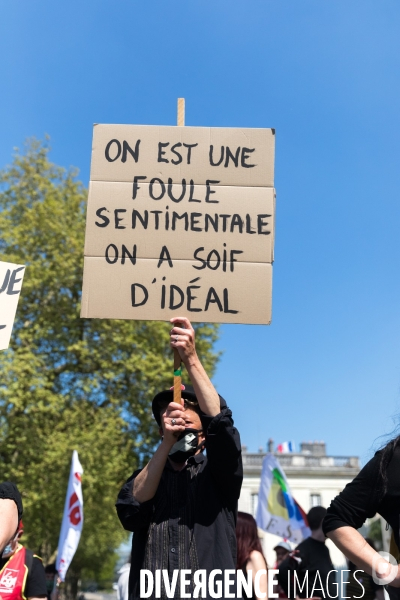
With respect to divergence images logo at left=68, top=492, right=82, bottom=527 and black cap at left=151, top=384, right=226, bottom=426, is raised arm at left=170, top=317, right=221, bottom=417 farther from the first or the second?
divergence images logo at left=68, top=492, right=82, bottom=527

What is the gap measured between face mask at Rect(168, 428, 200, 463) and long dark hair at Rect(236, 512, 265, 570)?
5.13 ft

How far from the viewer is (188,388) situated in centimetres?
336

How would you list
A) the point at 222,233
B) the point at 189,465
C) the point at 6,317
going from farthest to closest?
the point at 6,317 < the point at 222,233 < the point at 189,465

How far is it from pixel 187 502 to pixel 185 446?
228 millimetres

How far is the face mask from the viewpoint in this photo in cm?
313

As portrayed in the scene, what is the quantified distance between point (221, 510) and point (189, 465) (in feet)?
0.84

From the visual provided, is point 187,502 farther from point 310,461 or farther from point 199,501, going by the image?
point 310,461

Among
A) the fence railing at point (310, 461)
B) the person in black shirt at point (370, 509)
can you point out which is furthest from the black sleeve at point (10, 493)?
the fence railing at point (310, 461)

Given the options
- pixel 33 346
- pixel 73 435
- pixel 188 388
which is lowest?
pixel 188 388

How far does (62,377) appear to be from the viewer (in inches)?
868

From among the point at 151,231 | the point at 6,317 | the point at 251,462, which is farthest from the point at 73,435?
the point at 251,462

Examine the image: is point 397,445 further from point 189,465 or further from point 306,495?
point 306,495

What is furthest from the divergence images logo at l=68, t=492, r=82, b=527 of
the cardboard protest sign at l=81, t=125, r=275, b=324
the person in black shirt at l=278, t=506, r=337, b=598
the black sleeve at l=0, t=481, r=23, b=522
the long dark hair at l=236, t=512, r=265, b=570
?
the cardboard protest sign at l=81, t=125, r=275, b=324

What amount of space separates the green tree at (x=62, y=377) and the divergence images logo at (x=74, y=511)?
28.2ft
